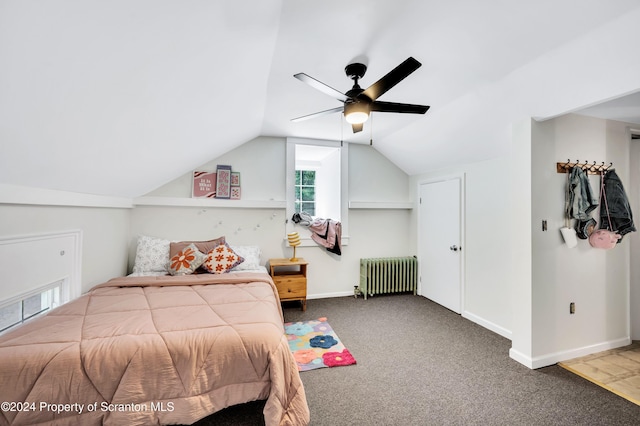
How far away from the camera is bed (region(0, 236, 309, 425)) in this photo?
129 centimetres

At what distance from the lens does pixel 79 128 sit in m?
1.56

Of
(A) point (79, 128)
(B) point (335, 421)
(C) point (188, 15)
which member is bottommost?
(B) point (335, 421)

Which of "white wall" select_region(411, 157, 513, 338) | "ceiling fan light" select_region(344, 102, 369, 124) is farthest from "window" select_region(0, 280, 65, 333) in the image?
"white wall" select_region(411, 157, 513, 338)

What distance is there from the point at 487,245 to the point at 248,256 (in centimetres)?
286

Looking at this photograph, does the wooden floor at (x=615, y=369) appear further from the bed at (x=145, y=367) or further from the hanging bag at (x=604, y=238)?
the bed at (x=145, y=367)

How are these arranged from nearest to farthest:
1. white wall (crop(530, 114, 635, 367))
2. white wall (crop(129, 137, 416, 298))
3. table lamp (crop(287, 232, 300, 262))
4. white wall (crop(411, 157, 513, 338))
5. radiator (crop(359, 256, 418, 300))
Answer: white wall (crop(530, 114, 635, 367)), white wall (crop(411, 157, 513, 338)), white wall (crop(129, 137, 416, 298)), table lamp (crop(287, 232, 300, 262)), radiator (crop(359, 256, 418, 300))

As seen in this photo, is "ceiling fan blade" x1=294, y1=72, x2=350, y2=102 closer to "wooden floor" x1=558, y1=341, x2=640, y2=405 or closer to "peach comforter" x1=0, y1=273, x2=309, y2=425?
"peach comforter" x1=0, y1=273, x2=309, y2=425

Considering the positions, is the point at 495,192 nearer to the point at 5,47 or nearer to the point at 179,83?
the point at 179,83

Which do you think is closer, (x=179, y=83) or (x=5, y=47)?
(x=5, y=47)

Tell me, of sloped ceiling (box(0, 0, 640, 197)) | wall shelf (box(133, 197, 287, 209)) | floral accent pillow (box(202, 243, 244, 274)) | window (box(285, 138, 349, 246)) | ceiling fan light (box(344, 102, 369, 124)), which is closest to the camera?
sloped ceiling (box(0, 0, 640, 197))

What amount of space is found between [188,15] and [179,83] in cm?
55

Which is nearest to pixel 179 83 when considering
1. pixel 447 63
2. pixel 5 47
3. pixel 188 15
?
pixel 188 15

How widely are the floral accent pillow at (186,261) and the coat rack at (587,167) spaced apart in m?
3.65

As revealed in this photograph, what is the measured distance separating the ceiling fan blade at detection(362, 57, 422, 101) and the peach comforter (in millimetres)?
1662
